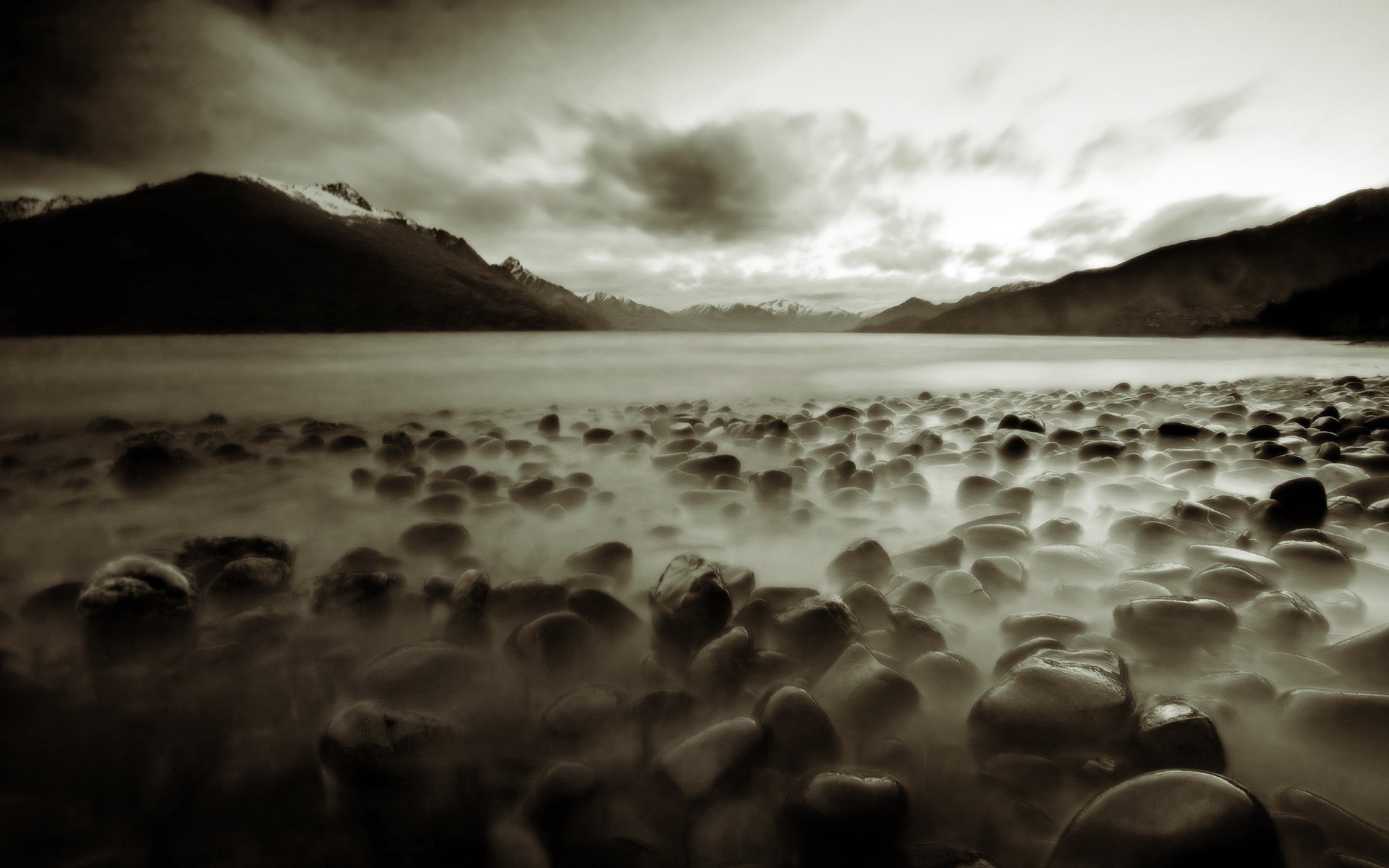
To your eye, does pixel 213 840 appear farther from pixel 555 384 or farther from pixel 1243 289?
pixel 1243 289

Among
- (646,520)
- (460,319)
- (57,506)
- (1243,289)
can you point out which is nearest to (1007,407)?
(646,520)

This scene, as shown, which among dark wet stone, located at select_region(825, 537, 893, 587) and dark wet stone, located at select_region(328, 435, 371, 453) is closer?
dark wet stone, located at select_region(825, 537, 893, 587)

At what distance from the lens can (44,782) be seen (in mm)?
973

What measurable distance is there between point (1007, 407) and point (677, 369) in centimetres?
739

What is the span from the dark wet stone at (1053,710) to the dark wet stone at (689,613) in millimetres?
608

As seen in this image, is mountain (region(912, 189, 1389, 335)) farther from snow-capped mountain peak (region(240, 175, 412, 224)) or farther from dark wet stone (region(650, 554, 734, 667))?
snow-capped mountain peak (region(240, 175, 412, 224))

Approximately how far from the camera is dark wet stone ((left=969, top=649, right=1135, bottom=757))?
3.44 ft

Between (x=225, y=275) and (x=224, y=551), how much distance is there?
12662 cm

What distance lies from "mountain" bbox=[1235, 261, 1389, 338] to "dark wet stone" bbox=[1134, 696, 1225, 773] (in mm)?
49278

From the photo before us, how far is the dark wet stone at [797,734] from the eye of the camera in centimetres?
104

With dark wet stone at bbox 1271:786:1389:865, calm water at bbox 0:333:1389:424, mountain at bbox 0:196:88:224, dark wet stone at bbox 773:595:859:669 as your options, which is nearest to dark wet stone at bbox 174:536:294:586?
dark wet stone at bbox 773:595:859:669

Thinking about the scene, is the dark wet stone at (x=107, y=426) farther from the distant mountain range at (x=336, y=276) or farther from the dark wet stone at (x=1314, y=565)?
the distant mountain range at (x=336, y=276)

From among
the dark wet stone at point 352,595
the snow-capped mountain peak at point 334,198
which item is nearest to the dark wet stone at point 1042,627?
the dark wet stone at point 352,595

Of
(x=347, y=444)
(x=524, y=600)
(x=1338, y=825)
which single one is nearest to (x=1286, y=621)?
(x=1338, y=825)
